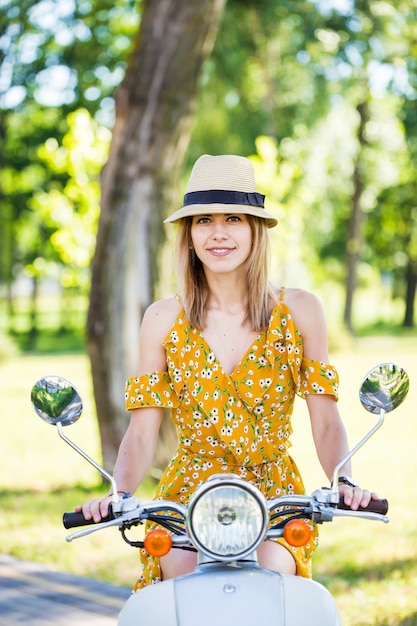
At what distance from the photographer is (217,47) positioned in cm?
1292

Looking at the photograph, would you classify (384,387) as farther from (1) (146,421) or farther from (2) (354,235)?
(2) (354,235)

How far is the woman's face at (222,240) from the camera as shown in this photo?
9.20 feet

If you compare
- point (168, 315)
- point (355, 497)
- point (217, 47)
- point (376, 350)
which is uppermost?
point (217, 47)

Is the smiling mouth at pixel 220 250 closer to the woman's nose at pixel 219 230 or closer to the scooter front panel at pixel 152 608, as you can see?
the woman's nose at pixel 219 230

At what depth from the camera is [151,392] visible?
2857 mm

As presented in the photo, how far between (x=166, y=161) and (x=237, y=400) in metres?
4.89

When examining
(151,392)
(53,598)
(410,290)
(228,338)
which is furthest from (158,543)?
(410,290)

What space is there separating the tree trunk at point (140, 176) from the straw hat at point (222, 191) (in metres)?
4.58

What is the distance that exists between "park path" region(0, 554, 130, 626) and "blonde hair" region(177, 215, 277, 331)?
2.22 meters

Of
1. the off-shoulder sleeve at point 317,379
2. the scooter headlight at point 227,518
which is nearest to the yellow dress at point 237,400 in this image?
the off-shoulder sleeve at point 317,379

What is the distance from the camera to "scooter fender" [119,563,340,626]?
1951 millimetres

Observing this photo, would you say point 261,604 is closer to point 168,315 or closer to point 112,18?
point 168,315

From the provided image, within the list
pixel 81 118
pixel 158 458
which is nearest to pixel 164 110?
pixel 158 458

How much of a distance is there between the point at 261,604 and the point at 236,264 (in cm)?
112
